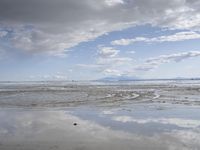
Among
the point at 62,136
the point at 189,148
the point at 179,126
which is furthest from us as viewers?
the point at 179,126

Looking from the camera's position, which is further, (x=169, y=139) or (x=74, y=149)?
(x=169, y=139)

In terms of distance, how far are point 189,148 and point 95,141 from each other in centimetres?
389

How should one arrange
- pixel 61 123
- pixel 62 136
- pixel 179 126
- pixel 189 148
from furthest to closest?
1. pixel 61 123
2. pixel 179 126
3. pixel 62 136
4. pixel 189 148

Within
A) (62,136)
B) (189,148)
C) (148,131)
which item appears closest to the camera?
(189,148)

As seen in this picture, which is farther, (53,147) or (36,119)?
(36,119)

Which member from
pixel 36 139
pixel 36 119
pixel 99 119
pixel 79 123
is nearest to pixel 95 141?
pixel 36 139

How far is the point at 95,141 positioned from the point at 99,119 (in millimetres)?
6861

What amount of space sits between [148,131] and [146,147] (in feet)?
11.5

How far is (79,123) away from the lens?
61.3ft

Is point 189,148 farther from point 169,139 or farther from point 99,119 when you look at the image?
point 99,119

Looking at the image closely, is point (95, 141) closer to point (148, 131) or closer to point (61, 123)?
point (148, 131)

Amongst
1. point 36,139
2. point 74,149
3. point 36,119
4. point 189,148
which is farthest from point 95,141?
point 36,119

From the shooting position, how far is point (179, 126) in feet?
56.0

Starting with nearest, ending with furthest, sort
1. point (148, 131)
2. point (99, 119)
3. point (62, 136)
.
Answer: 1. point (62, 136)
2. point (148, 131)
3. point (99, 119)
